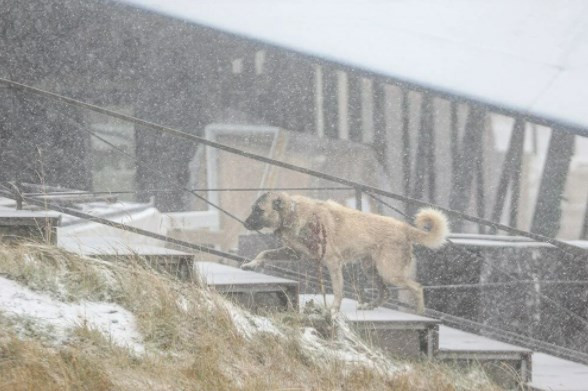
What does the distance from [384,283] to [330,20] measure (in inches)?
402

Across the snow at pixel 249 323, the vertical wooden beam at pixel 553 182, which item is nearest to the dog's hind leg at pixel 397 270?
the snow at pixel 249 323

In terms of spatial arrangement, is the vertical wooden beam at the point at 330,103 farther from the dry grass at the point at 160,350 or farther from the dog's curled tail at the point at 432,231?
the dry grass at the point at 160,350

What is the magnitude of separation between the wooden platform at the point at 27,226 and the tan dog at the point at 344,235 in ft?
4.72

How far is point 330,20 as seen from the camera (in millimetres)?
16094

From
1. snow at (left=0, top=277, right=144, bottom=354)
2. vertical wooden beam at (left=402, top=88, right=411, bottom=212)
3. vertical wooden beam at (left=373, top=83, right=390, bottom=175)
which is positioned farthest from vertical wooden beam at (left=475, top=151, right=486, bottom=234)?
snow at (left=0, top=277, right=144, bottom=354)

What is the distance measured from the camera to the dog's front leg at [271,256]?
6.28 meters

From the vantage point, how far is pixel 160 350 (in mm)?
4355

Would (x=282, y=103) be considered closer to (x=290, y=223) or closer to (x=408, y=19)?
(x=408, y=19)

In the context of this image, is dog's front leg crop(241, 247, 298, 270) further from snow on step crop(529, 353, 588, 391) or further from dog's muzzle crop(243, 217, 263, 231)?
snow on step crop(529, 353, 588, 391)

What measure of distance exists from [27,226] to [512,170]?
8.40 m

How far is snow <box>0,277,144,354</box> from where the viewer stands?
4262mm

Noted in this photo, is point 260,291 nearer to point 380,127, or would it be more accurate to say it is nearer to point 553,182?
point 553,182

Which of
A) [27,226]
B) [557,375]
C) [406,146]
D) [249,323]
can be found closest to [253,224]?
[27,226]

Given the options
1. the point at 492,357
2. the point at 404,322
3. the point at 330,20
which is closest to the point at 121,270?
the point at 404,322
